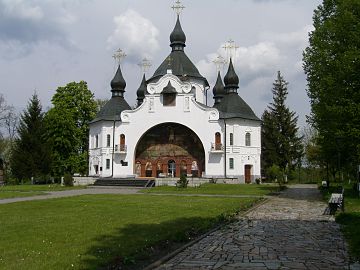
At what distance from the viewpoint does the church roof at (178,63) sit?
5575cm

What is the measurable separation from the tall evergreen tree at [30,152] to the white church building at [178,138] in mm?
6414

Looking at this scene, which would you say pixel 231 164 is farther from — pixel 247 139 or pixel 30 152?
pixel 30 152

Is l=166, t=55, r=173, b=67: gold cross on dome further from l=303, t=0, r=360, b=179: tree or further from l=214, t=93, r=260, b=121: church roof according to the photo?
l=303, t=0, r=360, b=179: tree

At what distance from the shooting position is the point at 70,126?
55.9 meters

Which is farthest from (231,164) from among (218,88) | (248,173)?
(218,88)

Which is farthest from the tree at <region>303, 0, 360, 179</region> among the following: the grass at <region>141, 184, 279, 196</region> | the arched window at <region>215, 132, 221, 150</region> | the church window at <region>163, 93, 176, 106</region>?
the church window at <region>163, 93, 176, 106</region>

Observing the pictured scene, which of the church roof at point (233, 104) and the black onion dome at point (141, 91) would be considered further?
the black onion dome at point (141, 91)

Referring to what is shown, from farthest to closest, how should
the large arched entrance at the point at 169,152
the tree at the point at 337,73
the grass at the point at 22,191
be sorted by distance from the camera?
the large arched entrance at the point at 169,152 → the grass at the point at 22,191 → the tree at the point at 337,73

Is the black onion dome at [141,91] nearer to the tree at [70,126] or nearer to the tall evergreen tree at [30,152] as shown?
the tree at [70,126]

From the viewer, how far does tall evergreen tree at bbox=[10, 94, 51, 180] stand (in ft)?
162

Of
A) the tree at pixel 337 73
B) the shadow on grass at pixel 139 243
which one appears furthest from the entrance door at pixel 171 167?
the shadow on grass at pixel 139 243

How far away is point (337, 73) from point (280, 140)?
42354 mm

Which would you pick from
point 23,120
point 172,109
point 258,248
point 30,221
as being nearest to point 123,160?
point 172,109

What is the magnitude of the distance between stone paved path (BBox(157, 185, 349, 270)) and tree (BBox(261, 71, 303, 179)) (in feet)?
167
